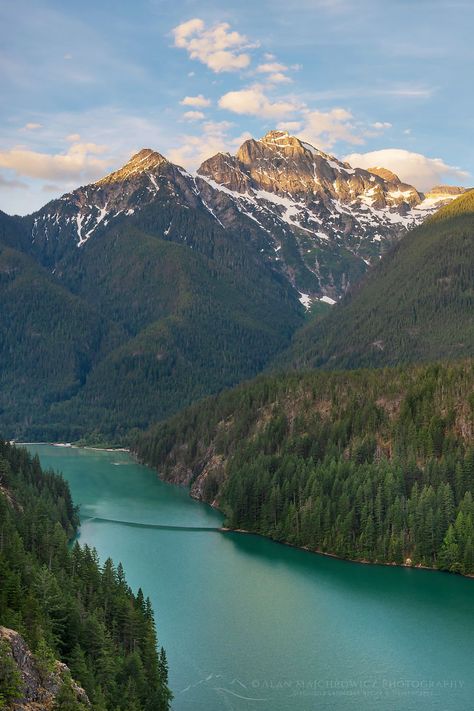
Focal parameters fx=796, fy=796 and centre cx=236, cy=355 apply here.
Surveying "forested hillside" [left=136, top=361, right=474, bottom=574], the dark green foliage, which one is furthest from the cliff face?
"forested hillside" [left=136, top=361, right=474, bottom=574]

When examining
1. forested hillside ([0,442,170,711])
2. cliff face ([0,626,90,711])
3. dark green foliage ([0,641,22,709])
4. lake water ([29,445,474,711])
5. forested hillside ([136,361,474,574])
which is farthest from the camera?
forested hillside ([136,361,474,574])

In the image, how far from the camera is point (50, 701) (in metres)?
47.8

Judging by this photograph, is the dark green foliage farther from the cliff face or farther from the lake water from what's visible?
the lake water

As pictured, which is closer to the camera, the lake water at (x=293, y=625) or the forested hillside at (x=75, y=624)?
the forested hillside at (x=75, y=624)

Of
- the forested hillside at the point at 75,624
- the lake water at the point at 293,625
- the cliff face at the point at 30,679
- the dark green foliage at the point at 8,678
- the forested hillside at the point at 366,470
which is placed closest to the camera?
the dark green foliage at the point at 8,678

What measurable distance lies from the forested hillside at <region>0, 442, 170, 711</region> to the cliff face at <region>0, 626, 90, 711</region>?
39cm

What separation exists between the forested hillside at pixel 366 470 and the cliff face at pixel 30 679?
3432 inches

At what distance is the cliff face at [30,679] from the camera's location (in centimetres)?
Answer: 4581

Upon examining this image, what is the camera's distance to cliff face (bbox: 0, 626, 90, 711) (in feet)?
150

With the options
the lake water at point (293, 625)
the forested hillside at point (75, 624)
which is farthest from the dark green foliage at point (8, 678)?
the lake water at point (293, 625)

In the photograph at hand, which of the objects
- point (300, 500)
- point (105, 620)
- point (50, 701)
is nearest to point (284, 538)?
point (300, 500)

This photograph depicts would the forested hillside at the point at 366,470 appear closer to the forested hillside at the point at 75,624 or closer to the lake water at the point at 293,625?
the lake water at the point at 293,625

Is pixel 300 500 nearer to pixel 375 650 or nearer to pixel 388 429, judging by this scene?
pixel 388 429

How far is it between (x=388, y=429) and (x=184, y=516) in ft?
153
